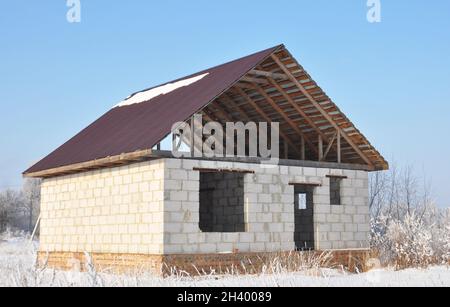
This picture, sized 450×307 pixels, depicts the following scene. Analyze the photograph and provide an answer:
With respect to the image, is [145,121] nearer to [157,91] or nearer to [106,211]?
[106,211]

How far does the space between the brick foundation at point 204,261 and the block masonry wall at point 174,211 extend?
0.16 meters

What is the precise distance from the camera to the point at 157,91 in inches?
763

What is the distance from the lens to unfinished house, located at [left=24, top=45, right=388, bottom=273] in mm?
13930

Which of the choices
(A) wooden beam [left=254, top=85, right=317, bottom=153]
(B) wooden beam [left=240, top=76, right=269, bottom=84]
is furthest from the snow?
(B) wooden beam [left=240, top=76, right=269, bottom=84]

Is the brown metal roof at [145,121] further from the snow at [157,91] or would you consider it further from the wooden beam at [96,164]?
the snow at [157,91]

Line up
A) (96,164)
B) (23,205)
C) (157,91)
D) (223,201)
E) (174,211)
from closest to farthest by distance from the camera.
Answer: (174,211), (96,164), (223,201), (157,91), (23,205)

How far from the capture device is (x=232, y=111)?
17750 mm

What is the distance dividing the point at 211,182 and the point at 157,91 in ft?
10.9

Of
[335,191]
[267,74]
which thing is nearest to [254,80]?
[267,74]

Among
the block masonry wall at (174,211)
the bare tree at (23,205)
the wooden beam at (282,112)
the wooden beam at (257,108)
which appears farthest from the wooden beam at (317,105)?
the bare tree at (23,205)

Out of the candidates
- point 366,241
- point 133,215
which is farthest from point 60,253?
point 366,241

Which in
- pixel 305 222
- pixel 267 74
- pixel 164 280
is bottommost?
A: pixel 164 280

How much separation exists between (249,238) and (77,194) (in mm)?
5144

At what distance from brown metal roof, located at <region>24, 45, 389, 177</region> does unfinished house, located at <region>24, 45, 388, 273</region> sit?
4 cm
